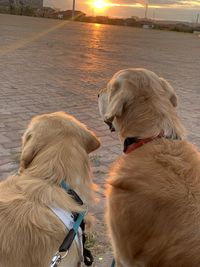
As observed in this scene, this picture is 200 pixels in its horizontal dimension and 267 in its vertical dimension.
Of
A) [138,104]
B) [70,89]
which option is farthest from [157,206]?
[70,89]

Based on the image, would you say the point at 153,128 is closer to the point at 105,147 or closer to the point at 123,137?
the point at 123,137

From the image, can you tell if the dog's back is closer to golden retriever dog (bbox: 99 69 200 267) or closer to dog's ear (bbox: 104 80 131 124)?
golden retriever dog (bbox: 99 69 200 267)

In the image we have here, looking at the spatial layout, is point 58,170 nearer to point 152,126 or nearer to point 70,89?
point 152,126

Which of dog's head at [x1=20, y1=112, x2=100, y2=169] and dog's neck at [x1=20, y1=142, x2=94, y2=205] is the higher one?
dog's head at [x1=20, y1=112, x2=100, y2=169]

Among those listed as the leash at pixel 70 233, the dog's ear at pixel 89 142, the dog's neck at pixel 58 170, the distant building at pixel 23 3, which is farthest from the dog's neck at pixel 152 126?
the distant building at pixel 23 3

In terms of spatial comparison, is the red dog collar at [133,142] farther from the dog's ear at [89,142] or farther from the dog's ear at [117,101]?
the dog's ear at [89,142]

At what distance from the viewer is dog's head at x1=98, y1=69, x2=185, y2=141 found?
11.3ft

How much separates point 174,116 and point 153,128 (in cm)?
24

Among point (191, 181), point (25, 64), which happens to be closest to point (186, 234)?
point (191, 181)

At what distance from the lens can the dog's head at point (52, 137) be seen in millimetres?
2963

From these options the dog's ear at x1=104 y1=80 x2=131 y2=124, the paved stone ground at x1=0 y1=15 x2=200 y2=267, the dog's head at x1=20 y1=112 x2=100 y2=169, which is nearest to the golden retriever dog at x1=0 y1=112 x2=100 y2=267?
the dog's head at x1=20 y1=112 x2=100 y2=169

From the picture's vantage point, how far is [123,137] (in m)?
3.69

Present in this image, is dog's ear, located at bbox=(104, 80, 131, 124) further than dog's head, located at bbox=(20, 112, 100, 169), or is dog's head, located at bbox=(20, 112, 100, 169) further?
dog's ear, located at bbox=(104, 80, 131, 124)

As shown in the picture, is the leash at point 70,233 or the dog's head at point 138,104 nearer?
the leash at point 70,233
